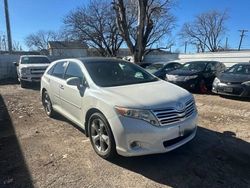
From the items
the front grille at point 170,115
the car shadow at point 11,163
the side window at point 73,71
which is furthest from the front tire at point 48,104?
the front grille at point 170,115

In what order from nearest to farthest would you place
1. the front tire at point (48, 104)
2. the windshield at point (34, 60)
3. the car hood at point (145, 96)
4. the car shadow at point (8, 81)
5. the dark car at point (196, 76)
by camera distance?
1. the car hood at point (145, 96)
2. the front tire at point (48, 104)
3. the dark car at point (196, 76)
4. the windshield at point (34, 60)
5. the car shadow at point (8, 81)

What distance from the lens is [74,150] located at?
187 inches

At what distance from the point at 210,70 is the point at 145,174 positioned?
30.3 feet

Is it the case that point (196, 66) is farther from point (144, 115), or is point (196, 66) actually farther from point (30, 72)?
point (144, 115)

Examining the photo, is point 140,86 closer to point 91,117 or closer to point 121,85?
point 121,85

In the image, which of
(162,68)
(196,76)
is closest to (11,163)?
(196,76)

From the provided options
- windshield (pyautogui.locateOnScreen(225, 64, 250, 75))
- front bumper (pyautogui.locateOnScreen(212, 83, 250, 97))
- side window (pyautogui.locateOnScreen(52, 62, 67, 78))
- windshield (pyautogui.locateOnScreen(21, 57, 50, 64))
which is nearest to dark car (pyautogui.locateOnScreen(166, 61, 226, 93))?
windshield (pyautogui.locateOnScreen(225, 64, 250, 75))

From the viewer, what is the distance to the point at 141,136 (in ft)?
12.1

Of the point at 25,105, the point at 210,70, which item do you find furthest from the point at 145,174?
the point at 210,70

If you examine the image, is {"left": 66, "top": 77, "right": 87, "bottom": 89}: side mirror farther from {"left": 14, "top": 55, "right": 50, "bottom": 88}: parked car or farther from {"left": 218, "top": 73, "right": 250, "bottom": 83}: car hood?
{"left": 14, "top": 55, "right": 50, "bottom": 88}: parked car

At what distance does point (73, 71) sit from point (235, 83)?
640cm

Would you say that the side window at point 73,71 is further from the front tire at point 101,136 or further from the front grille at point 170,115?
the front grille at point 170,115

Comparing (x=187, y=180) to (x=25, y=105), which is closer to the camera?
(x=187, y=180)

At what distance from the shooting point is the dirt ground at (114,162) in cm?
363
